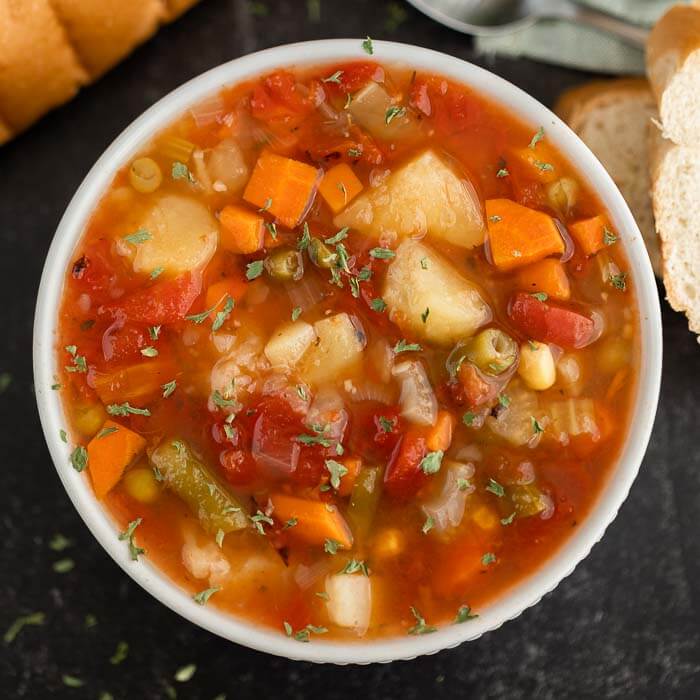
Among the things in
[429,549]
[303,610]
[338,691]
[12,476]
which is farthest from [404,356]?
[12,476]

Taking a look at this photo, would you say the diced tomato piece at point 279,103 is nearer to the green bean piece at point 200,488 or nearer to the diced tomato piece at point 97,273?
the diced tomato piece at point 97,273

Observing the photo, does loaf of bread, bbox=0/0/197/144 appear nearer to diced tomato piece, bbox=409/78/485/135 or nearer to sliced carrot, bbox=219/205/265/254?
sliced carrot, bbox=219/205/265/254


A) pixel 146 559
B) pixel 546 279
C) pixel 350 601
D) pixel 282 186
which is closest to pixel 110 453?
pixel 146 559

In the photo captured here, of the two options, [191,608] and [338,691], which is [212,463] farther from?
[338,691]

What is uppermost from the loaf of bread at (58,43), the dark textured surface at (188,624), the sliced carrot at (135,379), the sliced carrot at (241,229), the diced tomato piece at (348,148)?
the loaf of bread at (58,43)

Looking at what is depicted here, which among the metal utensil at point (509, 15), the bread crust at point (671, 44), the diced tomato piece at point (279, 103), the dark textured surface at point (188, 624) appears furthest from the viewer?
the metal utensil at point (509, 15)

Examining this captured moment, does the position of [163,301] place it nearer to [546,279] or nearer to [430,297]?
[430,297]

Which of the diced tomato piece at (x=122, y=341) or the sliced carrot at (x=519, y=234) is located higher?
the diced tomato piece at (x=122, y=341)

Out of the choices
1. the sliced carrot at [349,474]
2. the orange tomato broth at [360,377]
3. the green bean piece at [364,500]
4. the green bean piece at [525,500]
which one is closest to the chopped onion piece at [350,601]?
the orange tomato broth at [360,377]
